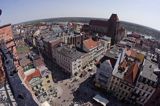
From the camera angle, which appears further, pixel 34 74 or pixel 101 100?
pixel 101 100

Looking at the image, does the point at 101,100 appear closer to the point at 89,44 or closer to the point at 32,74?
the point at 32,74

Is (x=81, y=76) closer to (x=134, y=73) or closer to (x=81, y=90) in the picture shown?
(x=81, y=90)

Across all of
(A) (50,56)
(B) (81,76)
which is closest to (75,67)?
(B) (81,76)

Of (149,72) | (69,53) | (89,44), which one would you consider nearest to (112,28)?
(89,44)

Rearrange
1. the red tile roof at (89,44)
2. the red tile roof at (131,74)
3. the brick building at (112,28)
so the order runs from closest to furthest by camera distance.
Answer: the red tile roof at (131,74) < the red tile roof at (89,44) < the brick building at (112,28)

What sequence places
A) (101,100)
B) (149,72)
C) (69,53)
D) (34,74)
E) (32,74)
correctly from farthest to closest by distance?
1. (69,53)
2. (101,100)
3. (149,72)
4. (34,74)
5. (32,74)

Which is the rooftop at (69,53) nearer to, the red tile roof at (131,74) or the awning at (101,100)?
the awning at (101,100)

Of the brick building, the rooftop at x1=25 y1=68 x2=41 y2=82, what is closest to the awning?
the rooftop at x1=25 y1=68 x2=41 y2=82

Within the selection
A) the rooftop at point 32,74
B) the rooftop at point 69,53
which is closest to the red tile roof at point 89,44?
the rooftop at point 69,53

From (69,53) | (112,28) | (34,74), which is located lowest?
(34,74)

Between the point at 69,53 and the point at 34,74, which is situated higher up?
the point at 69,53

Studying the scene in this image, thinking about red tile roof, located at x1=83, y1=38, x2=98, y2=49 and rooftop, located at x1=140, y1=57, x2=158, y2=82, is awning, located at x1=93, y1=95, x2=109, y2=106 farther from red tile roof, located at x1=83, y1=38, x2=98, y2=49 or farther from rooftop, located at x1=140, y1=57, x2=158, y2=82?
red tile roof, located at x1=83, y1=38, x2=98, y2=49
